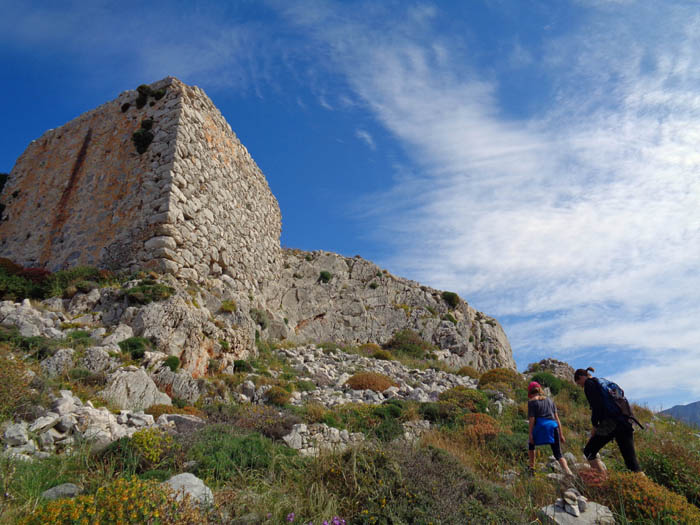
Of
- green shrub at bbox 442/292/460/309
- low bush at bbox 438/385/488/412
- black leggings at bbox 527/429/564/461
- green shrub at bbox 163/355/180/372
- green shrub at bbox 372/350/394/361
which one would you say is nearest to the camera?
black leggings at bbox 527/429/564/461

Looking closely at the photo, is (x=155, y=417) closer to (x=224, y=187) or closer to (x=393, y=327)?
(x=224, y=187)

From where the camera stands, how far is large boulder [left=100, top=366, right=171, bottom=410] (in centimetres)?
735

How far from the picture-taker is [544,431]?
673 cm

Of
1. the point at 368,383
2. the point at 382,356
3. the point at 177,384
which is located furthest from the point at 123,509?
the point at 382,356

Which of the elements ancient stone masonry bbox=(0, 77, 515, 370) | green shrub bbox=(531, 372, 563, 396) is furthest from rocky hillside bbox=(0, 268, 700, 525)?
green shrub bbox=(531, 372, 563, 396)

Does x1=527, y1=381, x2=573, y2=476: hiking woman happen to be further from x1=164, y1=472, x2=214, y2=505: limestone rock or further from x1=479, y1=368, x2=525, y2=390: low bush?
x1=479, y1=368, x2=525, y2=390: low bush

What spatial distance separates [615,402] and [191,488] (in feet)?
19.3

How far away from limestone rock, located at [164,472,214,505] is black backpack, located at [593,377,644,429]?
18.5ft

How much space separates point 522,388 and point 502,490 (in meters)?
11.2

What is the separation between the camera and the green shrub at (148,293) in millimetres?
10211

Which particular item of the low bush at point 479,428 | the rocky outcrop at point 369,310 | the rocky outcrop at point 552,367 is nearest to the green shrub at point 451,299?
the rocky outcrop at point 369,310

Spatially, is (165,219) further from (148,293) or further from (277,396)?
(277,396)

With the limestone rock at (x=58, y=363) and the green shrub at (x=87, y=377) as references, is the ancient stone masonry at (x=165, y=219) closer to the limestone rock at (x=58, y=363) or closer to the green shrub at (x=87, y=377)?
the limestone rock at (x=58, y=363)

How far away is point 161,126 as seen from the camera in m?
Answer: 14.0
